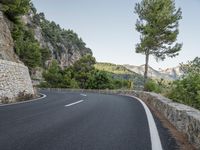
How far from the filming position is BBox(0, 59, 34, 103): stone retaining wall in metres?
15.6

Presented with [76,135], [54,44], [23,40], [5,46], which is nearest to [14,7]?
[5,46]

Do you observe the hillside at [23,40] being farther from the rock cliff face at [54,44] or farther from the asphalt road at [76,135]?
the asphalt road at [76,135]

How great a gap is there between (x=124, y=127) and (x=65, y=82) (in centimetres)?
5911

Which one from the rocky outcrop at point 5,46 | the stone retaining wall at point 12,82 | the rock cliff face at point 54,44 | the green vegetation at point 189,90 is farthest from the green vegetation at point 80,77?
the green vegetation at point 189,90

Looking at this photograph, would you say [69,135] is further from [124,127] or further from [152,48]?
[152,48]

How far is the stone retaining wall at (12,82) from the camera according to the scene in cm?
1557

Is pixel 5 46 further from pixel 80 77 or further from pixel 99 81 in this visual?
pixel 80 77

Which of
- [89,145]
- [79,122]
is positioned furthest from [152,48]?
[89,145]

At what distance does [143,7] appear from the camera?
Answer: 131 feet

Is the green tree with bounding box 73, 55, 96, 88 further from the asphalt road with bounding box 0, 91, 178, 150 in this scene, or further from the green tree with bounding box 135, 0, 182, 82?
the asphalt road with bounding box 0, 91, 178, 150

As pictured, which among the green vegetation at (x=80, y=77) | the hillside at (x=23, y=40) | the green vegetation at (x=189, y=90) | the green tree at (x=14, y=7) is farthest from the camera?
the green vegetation at (x=80, y=77)

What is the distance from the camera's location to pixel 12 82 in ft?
55.7

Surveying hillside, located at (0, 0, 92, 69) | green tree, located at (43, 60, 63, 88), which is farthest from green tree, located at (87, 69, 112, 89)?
hillside, located at (0, 0, 92, 69)

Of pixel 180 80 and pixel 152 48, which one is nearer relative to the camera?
pixel 180 80
